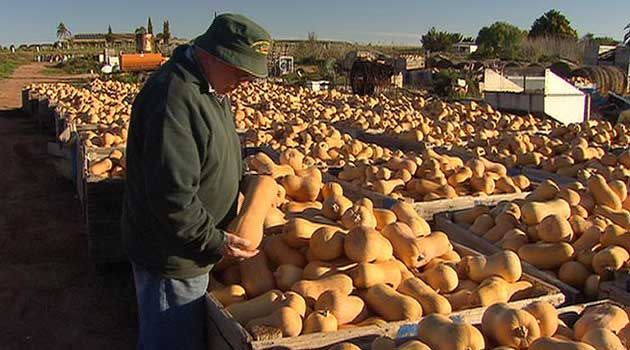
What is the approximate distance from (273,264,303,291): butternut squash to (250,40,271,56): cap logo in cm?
120

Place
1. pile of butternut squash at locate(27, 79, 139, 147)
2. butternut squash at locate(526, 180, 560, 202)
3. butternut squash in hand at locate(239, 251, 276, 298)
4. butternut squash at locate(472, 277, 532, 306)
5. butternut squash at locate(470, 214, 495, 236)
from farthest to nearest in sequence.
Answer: pile of butternut squash at locate(27, 79, 139, 147) → butternut squash at locate(526, 180, 560, 202) → butternut squash at locate(470, 214, 495, 236) → butternut squash in hand at locate(239, 251, 276, 298) → butternut squash at locate(472, 277, 532, 306)

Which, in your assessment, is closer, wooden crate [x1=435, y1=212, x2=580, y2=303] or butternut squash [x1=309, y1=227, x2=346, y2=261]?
butternut squash [x1=309, y1=227, x2=346, y2=261]

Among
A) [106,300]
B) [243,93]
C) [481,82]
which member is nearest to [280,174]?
[106,300]

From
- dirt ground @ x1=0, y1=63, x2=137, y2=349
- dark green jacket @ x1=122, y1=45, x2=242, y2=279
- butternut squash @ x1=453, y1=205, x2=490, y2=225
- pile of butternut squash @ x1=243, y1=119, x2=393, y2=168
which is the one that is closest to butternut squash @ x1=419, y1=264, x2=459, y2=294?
dark green jacket @ x1=122, y1=45, x2=242, y2=279

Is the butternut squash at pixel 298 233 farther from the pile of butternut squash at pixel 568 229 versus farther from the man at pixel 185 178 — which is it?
the pile of butternut squash at pixel 568 229

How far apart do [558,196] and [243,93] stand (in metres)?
12.9

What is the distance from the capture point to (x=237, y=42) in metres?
2.57

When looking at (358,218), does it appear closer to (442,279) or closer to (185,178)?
(442,279)

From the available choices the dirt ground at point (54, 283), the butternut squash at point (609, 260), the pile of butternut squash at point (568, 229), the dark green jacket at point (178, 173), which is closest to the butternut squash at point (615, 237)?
the pile of butternut squash at point (568, 229)

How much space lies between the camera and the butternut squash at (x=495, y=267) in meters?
3.46

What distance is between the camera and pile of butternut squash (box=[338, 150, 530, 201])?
18.1 feet

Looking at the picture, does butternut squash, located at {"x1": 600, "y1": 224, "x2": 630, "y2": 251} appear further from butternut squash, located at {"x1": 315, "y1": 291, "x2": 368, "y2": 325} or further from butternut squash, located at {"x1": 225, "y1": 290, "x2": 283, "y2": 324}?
butternut squash, located at {"x1": 225, "y1": 290, "x2": 283, "y2": 324}

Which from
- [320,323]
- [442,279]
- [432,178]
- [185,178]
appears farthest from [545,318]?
[432,178]

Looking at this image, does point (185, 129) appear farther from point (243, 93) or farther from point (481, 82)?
point (481, 82)
